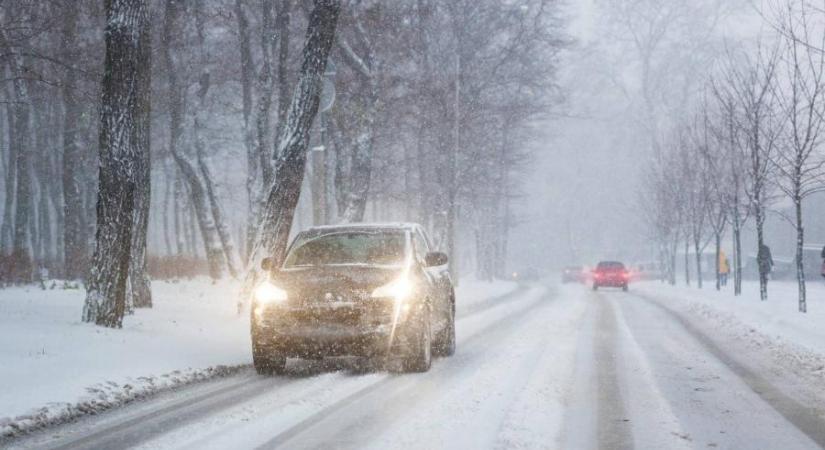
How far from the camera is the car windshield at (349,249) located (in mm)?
11866

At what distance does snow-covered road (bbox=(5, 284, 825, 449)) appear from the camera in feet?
22.7

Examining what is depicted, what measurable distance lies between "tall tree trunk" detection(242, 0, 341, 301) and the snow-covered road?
4.39m

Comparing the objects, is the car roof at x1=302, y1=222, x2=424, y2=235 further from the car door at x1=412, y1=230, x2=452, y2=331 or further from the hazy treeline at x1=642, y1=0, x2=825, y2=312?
the hazy treeline at x1=642, y1=0, x2=825, y2=312

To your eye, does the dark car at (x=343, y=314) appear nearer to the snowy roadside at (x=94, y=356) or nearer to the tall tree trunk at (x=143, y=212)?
the snowy roadside at (x=94, y=356)

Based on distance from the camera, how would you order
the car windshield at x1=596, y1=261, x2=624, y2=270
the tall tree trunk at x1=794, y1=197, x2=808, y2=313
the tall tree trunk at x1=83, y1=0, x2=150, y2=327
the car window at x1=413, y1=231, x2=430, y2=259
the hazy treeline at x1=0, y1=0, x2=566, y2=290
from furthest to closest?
the car windshield at x1=596, y1=261, x2=624, y2=270 → the hazy treeline at x1=0, y1=0, x2=566, y2=290 → the tall tree trunk at x1=794, y1=197, x2=808, y2=313 → the tall tree trunk at x1=83, y1=0, x2=150, y2=327 → the car window at x1=413, y1=231, x2=430, y2=259

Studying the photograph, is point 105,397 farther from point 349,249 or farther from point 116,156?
point 116,156

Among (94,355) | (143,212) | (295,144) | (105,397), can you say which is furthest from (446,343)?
(143,212)

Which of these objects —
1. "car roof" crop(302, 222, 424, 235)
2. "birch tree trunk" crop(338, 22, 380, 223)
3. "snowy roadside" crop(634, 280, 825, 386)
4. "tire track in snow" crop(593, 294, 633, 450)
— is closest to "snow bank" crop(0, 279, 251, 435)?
"car roof" crop(302, 222, 424, 235)

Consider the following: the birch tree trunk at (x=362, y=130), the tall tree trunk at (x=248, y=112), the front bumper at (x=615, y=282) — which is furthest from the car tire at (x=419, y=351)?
the front bumper at (x=615, y=282)

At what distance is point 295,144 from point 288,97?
8.16 metres

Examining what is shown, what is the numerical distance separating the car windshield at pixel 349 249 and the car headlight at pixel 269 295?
0.90 metres

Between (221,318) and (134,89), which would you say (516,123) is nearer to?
(221,318)

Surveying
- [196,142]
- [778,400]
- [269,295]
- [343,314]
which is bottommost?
[778,400]

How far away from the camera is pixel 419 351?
35.9ft
